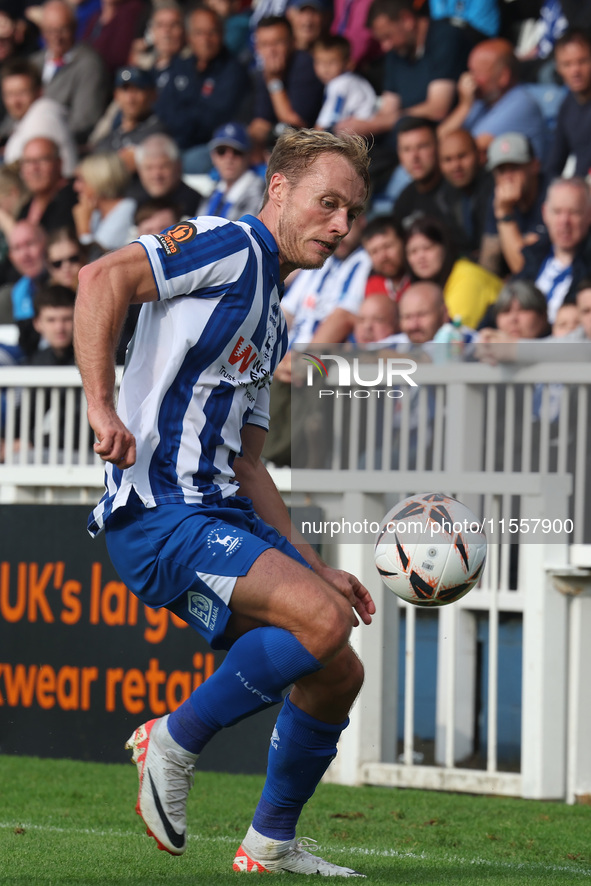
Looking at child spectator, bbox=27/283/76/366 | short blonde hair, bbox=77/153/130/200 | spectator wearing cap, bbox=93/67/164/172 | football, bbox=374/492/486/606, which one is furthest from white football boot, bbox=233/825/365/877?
spectator wearing cap, bbox=93/67/164/172

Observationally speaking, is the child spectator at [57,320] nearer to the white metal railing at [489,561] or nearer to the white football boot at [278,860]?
the white metal railing at [489,561]

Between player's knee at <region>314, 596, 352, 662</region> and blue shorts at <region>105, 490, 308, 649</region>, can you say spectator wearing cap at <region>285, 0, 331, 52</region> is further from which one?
player's knee at <region>314, 596, 352, 662</region>

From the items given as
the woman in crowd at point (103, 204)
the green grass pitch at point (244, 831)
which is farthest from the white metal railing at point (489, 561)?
the woman in crowd at point (103, 204)

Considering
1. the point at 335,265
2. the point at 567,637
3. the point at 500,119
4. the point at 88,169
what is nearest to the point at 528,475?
the point at 567,637

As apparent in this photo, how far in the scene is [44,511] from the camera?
292 inches

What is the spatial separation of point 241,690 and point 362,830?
1.84 metres

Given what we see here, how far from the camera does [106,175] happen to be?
1186 centimetres

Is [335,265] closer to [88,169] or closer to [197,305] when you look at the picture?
[88,169]

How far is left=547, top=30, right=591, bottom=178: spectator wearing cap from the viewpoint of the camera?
30.5ft

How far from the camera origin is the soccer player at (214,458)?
371 cm

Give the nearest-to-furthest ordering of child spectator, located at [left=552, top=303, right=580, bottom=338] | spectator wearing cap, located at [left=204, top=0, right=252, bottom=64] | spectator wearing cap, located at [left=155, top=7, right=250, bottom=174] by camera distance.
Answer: child spectator, located at [left=552, top=303, right=580, bottom=338], spectator wearing cap, located at [left=155, top=7, right=250, bottom=174], spectator wearing cap, located at [left=204, top=0, right=252, bottom=64]

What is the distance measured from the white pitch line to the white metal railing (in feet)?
5.59

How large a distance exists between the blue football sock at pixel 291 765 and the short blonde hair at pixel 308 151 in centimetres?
173

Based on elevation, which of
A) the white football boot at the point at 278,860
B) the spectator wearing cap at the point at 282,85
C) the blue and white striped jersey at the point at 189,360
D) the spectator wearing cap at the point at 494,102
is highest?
the spectator wearing cap at the point at 282,85
